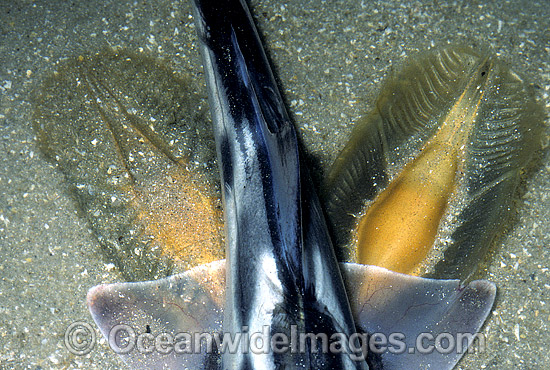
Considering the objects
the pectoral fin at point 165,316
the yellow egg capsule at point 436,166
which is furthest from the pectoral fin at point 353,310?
the yellow egg capsule at point 436,166

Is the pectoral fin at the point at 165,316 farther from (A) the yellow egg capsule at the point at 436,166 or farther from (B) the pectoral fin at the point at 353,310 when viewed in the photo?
(A) the yellow egg capsule at the point at 436,166

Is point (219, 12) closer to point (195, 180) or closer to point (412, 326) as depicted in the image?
point (195, 180)

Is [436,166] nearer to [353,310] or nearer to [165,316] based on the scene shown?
[353,310]

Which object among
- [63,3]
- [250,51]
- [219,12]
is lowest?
[250,51]

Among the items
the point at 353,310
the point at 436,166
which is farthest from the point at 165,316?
the point at 436,166

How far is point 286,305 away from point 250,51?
1357 millimetres

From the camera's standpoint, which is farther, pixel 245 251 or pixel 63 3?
pixel 63 3

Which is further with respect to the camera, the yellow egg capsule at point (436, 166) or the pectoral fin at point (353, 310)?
the yellow egg capsule at point (436, 166)

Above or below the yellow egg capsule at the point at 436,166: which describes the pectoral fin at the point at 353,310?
below

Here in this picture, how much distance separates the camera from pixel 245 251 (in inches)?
85.5

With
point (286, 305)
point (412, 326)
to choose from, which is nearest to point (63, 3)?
point (286, 305)

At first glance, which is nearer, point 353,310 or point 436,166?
point 353,310

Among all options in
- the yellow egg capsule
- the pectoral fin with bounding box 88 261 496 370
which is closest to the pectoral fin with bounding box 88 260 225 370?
the pectoral fin with bounding box 88 261 496 370

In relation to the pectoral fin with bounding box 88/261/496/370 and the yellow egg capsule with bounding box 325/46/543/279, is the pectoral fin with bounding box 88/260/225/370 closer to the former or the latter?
the pectoral fin with bounding box 88/261/496/370
